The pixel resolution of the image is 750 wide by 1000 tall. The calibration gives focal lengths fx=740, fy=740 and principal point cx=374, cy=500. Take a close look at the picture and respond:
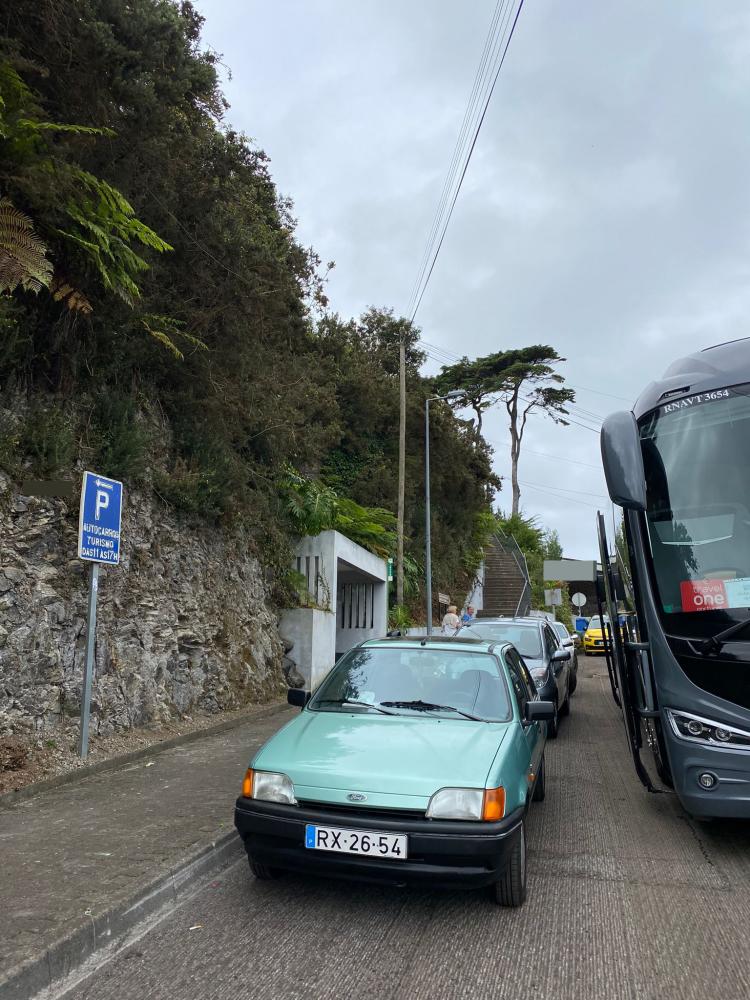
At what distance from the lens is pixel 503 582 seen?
131 ft

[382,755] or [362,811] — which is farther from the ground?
[382,755]

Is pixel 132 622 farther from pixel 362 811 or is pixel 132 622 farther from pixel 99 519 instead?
pixel 362 811

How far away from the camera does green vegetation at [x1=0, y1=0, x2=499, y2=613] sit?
7535mm

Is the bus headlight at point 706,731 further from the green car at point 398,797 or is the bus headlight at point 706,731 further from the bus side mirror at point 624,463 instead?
the bus side mirror at point 624,463

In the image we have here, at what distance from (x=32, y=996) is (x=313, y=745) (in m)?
1.90

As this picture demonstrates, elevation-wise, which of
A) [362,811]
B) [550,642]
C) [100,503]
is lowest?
[362,811]

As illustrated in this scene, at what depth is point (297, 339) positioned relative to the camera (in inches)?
618

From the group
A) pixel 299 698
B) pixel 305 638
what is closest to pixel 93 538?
pixel 299 698

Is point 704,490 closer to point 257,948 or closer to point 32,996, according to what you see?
point 257,948

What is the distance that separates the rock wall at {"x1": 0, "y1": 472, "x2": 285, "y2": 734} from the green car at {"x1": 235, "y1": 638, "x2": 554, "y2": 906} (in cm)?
365

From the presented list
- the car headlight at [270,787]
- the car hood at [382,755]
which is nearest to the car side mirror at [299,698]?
the car hood at [382,755]

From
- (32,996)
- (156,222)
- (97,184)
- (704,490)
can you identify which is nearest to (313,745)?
(32,996)

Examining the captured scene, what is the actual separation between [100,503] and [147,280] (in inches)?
156

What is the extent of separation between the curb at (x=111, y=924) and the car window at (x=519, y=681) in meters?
2.30
